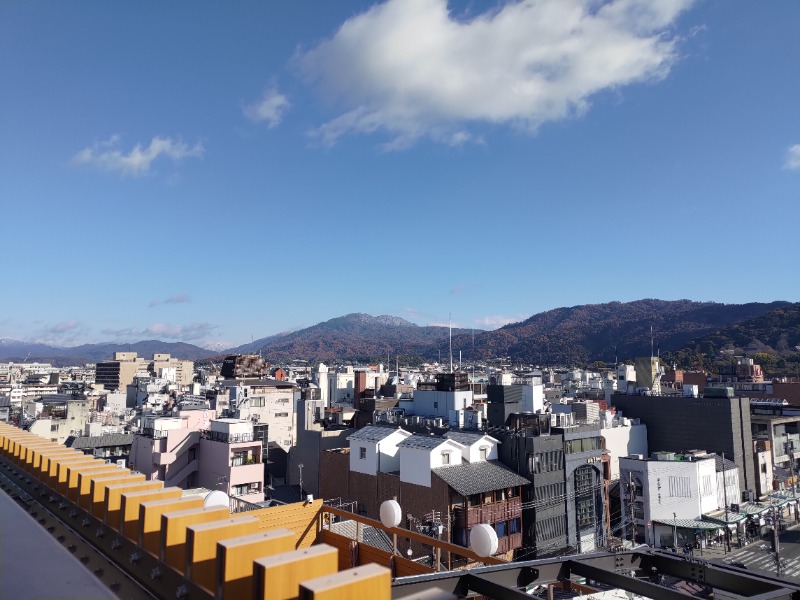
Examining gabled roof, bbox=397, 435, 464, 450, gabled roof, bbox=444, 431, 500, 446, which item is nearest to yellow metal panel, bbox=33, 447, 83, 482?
gabled roof, bbox=397, 435, 464, 450

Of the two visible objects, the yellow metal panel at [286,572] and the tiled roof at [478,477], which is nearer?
the yellow metal panel at [286,572]

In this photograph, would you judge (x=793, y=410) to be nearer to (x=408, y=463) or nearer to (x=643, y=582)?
(x=408, y=463)

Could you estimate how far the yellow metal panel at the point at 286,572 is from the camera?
3.48 meters

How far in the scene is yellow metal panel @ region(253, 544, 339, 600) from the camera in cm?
348

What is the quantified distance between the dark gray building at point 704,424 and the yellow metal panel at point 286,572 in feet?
166

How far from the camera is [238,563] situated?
3904 mm

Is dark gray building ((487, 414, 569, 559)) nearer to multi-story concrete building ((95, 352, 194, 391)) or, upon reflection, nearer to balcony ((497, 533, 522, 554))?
balcony ((497, 533, 522, 554))

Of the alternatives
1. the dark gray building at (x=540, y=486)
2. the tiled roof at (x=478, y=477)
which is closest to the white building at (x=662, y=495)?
the dark gray building at (x=540, y=486)

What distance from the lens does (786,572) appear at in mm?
30406

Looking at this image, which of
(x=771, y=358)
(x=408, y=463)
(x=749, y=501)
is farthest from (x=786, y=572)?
(x=771, y=358)

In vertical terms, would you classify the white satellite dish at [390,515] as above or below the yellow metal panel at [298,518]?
above

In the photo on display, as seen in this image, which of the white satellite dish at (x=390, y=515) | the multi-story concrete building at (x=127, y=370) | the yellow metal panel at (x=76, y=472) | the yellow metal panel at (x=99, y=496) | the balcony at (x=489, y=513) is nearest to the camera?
the yellow metal panel at (x=99, y=496)

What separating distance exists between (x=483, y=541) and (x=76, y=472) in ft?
19.4

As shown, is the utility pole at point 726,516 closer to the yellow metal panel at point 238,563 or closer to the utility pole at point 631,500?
the utility pole at point 631,500
